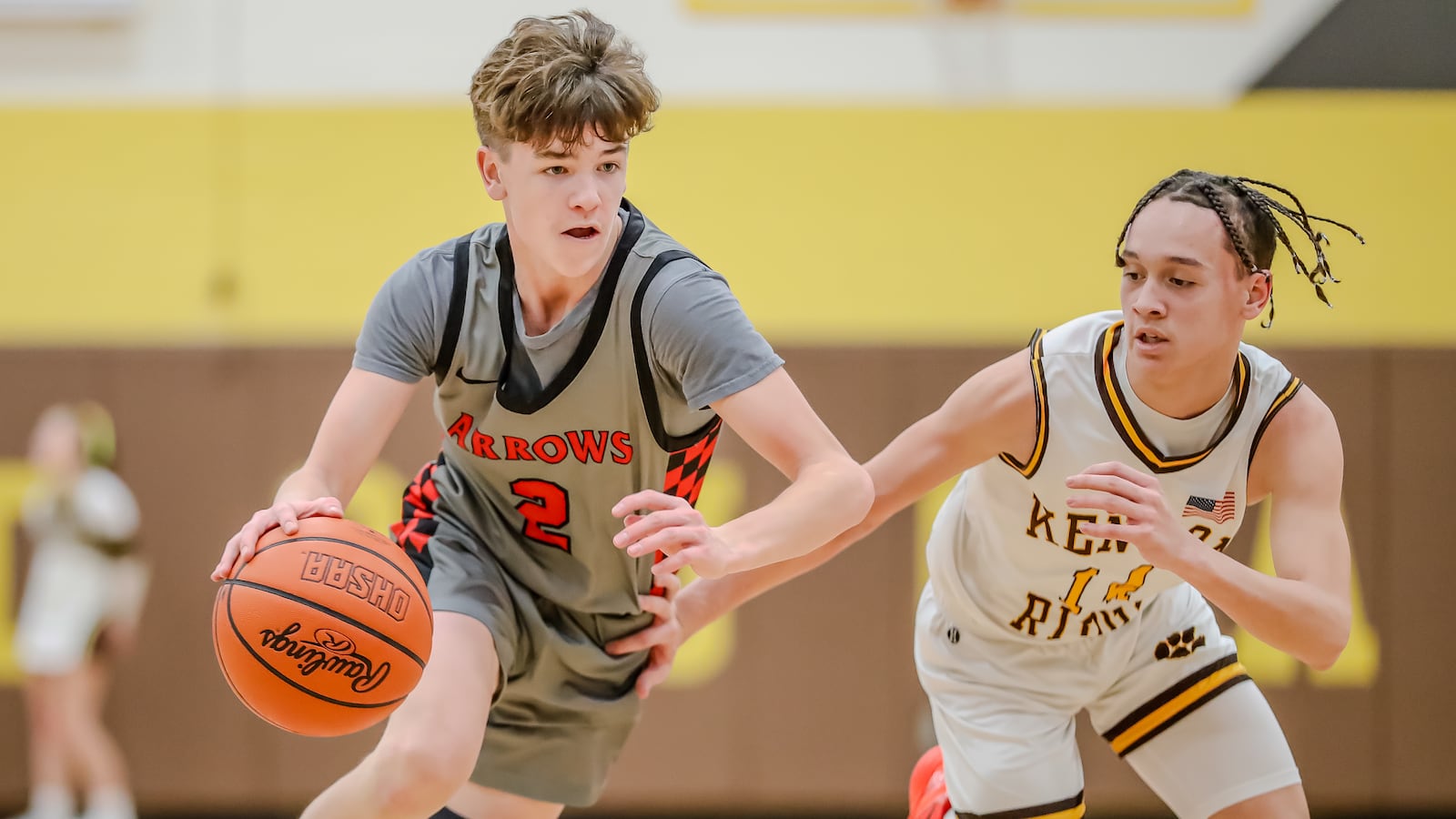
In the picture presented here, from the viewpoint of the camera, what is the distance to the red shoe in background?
127 inches

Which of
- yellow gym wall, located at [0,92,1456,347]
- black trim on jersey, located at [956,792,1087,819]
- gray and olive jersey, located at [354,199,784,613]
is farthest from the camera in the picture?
yellow gym wall, located at [0,92,1456,347]

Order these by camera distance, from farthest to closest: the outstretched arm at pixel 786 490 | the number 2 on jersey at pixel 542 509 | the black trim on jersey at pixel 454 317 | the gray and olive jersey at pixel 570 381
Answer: the number 2 on jersey at pixel 542 509
the black trim on jersey at pixel 454 317
the gray and olive jersey at pixel 570 381
the outstretched arm at pixel 786 490

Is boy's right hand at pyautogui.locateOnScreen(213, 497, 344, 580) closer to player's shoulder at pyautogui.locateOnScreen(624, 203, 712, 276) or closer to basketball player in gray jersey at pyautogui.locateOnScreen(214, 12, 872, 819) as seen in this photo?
basketball player in gray jersey at pyautogui.locateOnScreen(214, 12, 872, 819)

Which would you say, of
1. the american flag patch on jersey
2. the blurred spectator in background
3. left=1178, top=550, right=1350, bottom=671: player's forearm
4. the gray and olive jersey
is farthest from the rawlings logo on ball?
the blurred spectator in background

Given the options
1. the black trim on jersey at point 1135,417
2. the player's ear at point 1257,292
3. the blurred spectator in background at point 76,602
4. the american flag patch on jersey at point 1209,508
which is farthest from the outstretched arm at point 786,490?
the blurred spectator in background at point 76,602

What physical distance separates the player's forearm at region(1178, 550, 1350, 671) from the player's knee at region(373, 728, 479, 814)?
4.51 ft

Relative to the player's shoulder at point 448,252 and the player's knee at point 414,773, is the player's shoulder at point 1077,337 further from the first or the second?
the player's knee at point 414,773

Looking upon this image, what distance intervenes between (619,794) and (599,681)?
3734 mm

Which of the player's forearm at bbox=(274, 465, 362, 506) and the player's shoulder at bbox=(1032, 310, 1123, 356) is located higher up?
the player's shoulder at bbox=(1032, 310, 1123, 356)

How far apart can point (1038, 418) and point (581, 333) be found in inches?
37.6

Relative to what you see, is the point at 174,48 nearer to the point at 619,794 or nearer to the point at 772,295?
the point at 772,295

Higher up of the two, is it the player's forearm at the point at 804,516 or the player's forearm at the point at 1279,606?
the player's forearm at the point at 804,516

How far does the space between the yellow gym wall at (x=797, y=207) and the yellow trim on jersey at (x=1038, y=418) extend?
12.0ft

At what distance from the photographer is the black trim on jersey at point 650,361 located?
2.62 m
